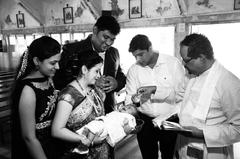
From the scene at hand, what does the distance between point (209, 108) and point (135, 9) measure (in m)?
4.13

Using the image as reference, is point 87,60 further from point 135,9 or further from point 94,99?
point 135,9

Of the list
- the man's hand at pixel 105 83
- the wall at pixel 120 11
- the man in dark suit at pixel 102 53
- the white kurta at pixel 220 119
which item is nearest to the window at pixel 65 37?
the wall at pixel 120 11

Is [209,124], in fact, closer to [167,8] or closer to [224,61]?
[224,61]

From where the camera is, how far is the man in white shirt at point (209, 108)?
1.72 metres

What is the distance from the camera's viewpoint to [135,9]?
5402mm

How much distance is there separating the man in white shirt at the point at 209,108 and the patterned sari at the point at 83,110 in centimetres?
75

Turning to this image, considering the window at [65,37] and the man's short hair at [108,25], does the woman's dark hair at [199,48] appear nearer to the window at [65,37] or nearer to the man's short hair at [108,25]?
the man's short hair at [108,25]

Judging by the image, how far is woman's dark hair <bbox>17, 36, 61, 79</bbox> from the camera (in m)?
1.68

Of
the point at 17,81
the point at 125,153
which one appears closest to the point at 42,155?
the point at 17,81

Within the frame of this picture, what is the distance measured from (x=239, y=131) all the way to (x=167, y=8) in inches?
151

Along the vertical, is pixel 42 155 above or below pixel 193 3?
below

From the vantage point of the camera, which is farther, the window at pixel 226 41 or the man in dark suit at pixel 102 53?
the window at pixel 226 41

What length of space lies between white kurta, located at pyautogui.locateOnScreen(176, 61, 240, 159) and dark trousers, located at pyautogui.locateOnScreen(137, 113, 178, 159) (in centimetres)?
72

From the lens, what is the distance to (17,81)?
5.65 ft
